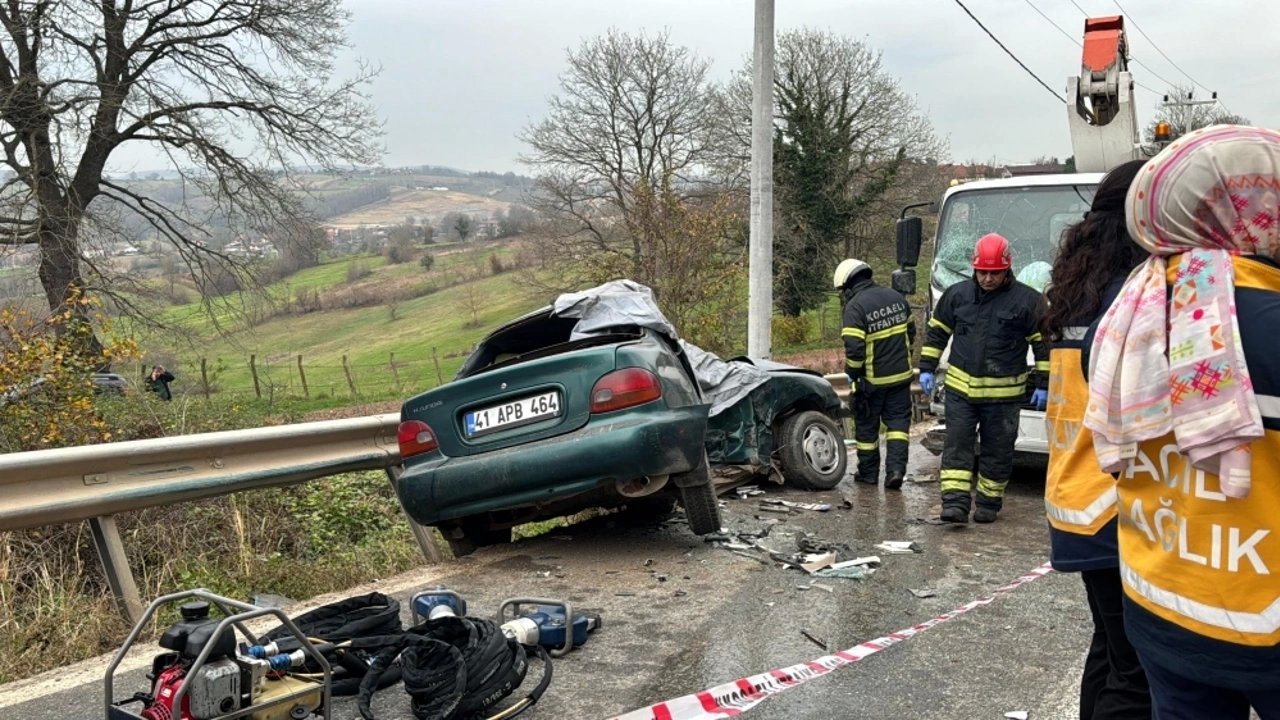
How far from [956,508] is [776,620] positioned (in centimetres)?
239

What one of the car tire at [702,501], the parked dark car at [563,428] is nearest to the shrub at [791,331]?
the parked dark car at [563,428]

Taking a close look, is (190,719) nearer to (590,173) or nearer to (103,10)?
(103,10)

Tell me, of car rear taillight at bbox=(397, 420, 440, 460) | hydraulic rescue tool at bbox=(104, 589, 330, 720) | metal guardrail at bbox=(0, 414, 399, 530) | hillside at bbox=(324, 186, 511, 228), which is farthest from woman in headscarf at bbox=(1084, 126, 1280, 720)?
hillside at bbox=(324, 186, 511, 228)

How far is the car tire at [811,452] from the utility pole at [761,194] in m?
3.10

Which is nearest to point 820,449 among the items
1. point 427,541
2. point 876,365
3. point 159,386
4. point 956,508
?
point 876,365

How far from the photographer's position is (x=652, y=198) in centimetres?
1811

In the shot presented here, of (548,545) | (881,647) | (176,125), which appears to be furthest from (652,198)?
(881,647)

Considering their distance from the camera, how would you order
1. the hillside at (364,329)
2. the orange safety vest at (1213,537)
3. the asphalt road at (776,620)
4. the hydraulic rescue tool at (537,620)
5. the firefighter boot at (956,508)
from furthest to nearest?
1. the hillside at (364,329)
2. the firefighter boot at (956,508)
3. the hydraulic rescue tool at (537,620)
4. the asphalt road at (776,620)
5. the orange safety vest at (1213,537)

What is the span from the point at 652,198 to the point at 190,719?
52.4ft

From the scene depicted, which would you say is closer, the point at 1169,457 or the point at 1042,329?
the point at 1169,457

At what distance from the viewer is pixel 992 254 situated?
6.12 meters

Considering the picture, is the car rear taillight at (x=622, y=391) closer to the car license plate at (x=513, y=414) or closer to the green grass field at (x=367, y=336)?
the car license plate at (x=513, y=414)

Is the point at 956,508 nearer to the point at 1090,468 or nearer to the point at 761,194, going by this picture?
the point at 1090,468

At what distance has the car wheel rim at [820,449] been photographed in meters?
7.41
